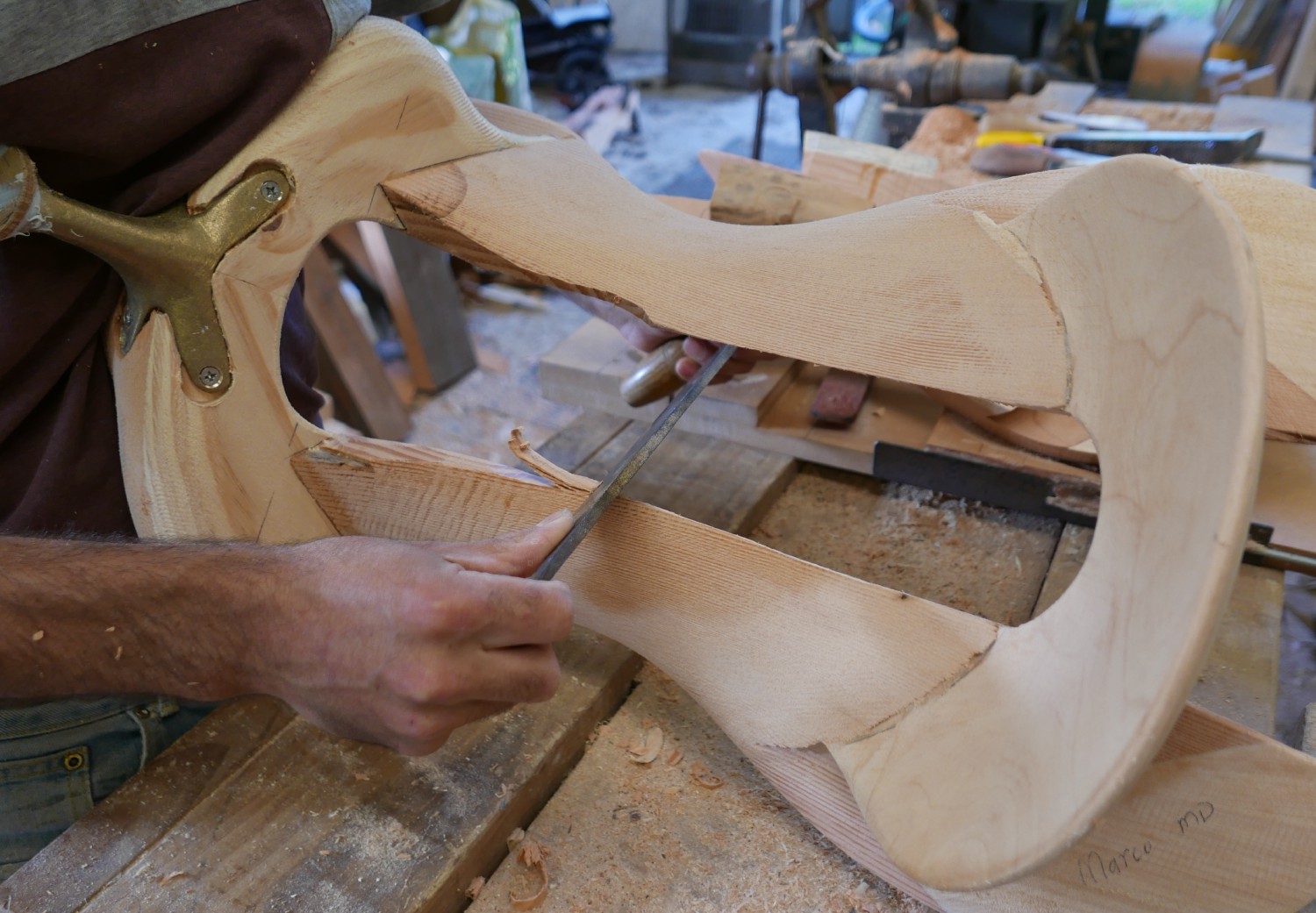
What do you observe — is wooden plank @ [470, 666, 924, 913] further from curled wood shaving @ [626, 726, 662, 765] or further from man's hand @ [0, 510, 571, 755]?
man's hand @ [0, 510, 571, 755]

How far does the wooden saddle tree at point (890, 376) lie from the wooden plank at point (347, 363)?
5.76 feet

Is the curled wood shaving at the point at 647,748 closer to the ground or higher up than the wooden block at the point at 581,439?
higher up

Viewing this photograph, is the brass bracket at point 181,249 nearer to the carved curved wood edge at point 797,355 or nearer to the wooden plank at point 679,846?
the carved curved wood edge at point 797,355

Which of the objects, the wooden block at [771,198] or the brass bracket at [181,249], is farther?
the wooden block at [771,198]

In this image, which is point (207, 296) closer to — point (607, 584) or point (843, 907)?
Answer: point (607, 584)

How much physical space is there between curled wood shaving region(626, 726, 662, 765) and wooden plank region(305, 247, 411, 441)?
198cm

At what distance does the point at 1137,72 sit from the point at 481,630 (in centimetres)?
316

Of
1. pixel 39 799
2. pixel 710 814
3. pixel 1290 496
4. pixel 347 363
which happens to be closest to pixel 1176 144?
pixel 1290 496

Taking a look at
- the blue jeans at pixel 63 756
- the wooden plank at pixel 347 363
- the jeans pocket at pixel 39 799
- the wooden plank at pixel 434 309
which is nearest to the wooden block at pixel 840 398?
the blue jeans at pixel 63 756

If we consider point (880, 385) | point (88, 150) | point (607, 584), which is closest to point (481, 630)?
point (607, 584)

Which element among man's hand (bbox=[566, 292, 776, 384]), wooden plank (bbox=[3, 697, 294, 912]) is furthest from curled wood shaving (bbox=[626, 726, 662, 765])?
man's hand (bbox=[566, 292, 776, 384])

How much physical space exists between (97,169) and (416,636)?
0.56 m

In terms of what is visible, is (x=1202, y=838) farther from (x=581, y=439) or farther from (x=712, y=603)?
(x=581, y=439)
